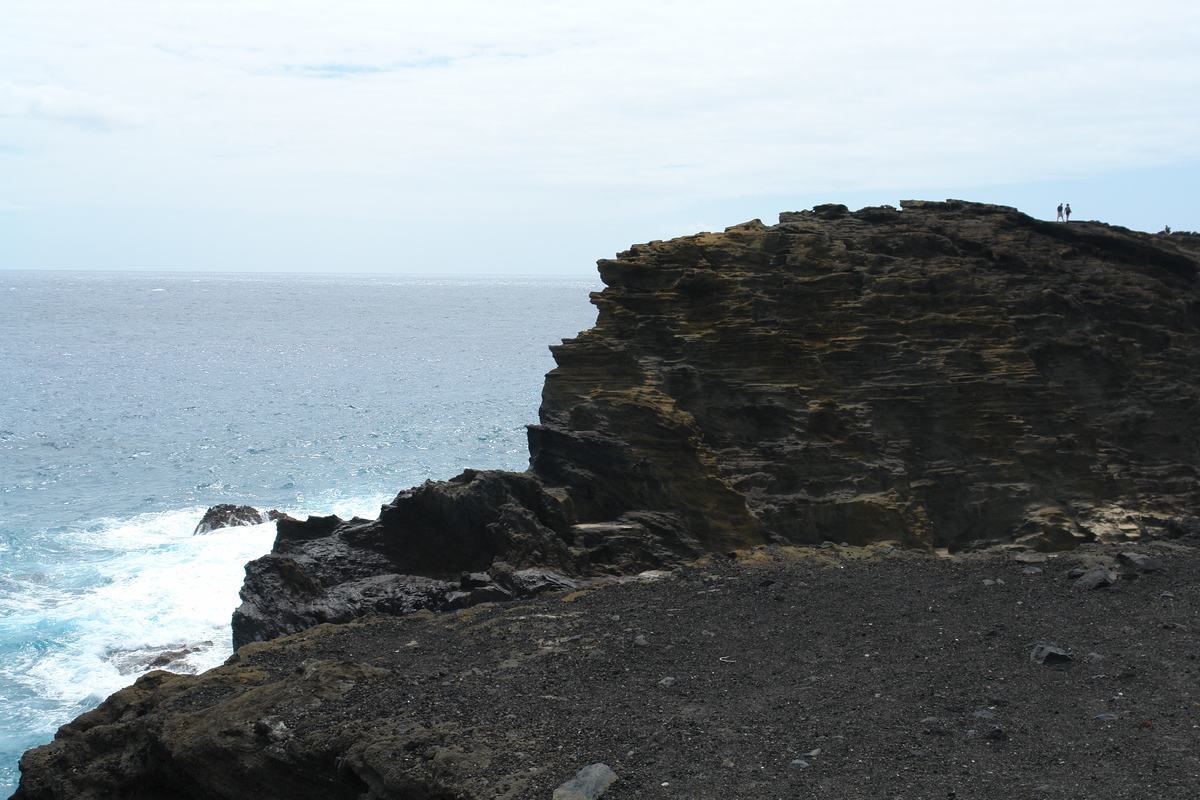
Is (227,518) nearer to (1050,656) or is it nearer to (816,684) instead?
(816,684)

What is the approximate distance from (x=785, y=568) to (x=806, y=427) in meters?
4.02

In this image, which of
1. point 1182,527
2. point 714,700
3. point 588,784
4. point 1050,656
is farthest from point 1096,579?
point 588,784

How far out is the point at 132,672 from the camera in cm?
2148


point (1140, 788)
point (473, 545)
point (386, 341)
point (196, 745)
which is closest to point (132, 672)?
point (473, 545)

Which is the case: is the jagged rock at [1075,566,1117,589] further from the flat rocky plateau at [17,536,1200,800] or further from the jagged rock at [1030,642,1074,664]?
the jagged rock at [1030,642,1074,664]

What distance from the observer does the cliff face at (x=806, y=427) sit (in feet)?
57.7

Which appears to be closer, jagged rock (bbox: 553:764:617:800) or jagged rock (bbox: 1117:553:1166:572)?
jagged rock (bbox: 553:764:617:800)

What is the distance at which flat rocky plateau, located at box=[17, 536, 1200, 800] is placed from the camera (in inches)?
356

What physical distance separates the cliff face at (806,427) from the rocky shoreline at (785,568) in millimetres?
68

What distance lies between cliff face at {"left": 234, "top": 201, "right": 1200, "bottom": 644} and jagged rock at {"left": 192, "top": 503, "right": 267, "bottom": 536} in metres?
16.1

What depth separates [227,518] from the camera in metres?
33.2

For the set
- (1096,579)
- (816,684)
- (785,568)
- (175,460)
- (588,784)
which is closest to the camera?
(588,784)

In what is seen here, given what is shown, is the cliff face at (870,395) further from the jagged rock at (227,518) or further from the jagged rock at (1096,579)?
the jagged rock at (227,518)

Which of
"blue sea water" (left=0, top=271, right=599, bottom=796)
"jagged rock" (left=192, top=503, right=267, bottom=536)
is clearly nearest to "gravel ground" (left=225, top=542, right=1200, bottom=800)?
"blue sea water" (left=0, top=271, right=599, bottom=796)
